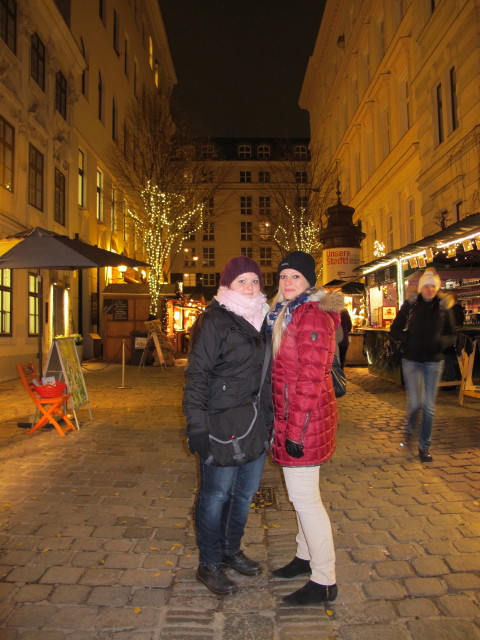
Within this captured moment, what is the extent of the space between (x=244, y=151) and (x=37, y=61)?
47.9 meters

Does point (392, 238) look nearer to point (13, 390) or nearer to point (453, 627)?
point (13, 390)

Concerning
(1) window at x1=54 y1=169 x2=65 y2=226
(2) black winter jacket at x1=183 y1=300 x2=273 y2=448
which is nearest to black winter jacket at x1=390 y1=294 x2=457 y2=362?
(2) black winter jacket at x1=183 y1=300 x2=273 y2=448

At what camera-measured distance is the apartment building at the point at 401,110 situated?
1642 cm

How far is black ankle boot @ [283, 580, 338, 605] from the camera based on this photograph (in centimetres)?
284

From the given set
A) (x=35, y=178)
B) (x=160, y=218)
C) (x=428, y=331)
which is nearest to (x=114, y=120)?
(x=160, y=218)

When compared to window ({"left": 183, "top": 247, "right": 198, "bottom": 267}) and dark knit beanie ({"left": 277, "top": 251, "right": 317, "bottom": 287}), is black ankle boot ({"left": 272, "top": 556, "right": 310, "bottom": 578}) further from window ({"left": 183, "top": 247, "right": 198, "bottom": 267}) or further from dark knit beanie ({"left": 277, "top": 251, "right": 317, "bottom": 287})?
window ({"left": 183, "top": 247, "right": 198, "bottom": 267})

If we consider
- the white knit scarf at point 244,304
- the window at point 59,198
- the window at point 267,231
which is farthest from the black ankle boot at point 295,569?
the window at point 267,231

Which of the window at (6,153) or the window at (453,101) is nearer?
the window at (6,153)

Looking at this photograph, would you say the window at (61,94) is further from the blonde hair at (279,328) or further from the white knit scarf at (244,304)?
the blonde hair at (279,328)

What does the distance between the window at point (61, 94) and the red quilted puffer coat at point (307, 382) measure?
62.4 ft

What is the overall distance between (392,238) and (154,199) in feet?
40.9

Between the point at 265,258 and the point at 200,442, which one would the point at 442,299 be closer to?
the point at 200,442

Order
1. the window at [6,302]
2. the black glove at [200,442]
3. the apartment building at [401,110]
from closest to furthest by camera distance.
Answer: the black glove at [200,442] < the window at [6,302] < the apartment building at [401,110]

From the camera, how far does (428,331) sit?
5.70m
